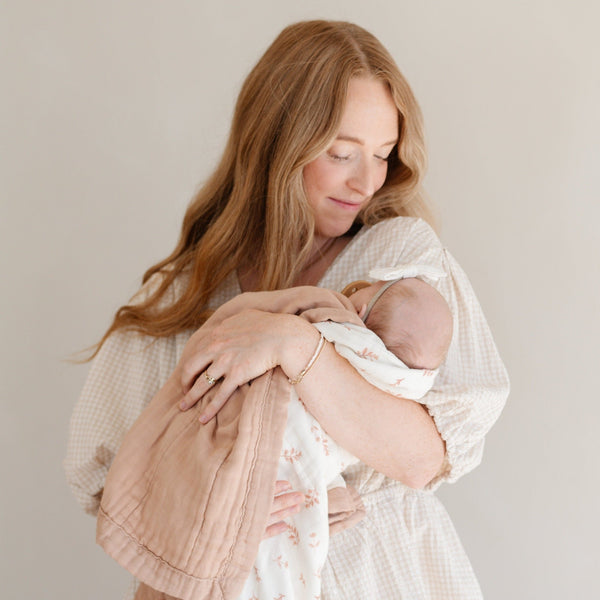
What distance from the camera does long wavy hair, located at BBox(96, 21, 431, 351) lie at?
1.87 meters

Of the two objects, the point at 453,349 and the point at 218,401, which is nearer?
the point at 218,401

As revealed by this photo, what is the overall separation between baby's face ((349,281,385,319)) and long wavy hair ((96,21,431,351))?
0.33 meters

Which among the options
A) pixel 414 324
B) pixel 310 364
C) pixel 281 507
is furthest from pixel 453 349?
Answer: pixel 281 507

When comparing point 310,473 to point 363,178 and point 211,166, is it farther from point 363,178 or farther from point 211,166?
point 211,166

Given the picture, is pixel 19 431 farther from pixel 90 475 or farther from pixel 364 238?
pixel 364 238

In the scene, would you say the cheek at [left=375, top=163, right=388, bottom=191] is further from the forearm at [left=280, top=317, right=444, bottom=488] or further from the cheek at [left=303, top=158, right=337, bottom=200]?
the forearm at [left=280, top=317, right=444, bottom=488]

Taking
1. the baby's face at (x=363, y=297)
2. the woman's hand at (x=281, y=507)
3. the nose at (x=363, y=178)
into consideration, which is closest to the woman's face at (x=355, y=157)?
the nose at (x=363, y=178)

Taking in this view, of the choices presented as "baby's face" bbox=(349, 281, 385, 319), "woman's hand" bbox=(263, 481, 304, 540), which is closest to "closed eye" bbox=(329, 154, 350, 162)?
"baby's face" bbox=(349, 281, 385, 319)

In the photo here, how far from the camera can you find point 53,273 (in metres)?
2.71

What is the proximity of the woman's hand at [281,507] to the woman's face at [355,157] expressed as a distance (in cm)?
71

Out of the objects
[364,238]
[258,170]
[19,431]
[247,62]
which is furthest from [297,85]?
[19,431]

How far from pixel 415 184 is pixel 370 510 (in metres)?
0.78

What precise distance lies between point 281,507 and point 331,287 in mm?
603

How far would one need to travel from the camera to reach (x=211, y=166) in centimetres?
264
